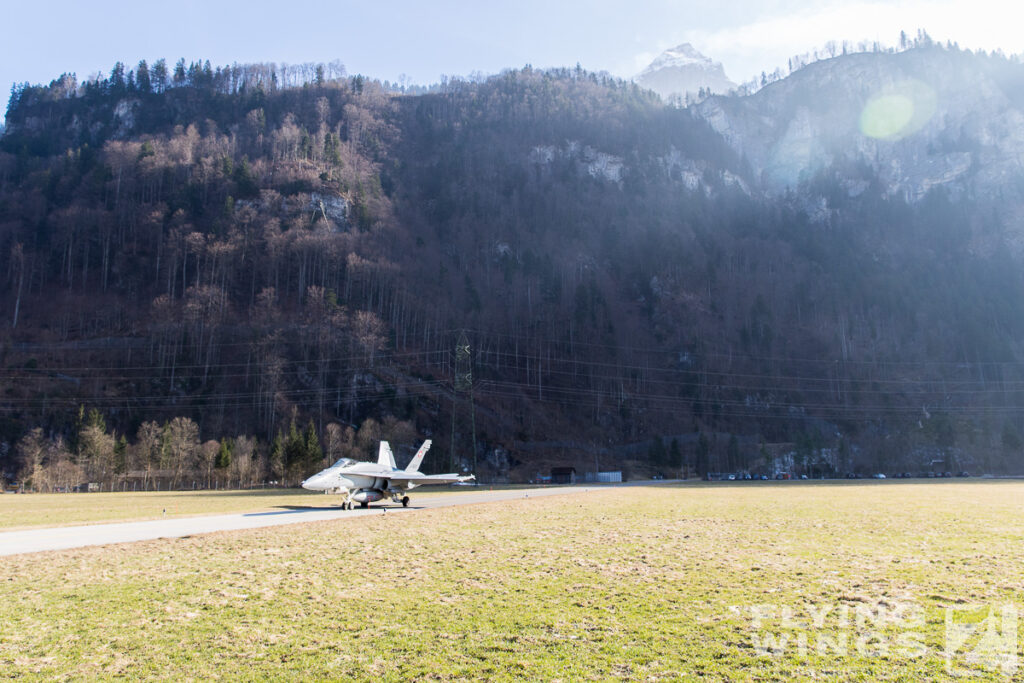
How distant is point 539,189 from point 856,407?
114500 mm

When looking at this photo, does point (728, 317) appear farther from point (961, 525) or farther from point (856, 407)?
point (961, 525)

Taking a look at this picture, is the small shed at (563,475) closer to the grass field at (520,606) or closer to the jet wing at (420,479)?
the jet wing at (420,479)

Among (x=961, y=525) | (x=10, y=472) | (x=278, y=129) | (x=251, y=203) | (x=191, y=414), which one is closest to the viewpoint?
(x=961, y=525)

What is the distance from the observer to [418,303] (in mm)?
124938

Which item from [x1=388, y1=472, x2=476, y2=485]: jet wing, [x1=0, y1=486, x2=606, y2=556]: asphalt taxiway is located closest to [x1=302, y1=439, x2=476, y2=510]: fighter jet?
[x1=388, y1=472, x2=476, y2=485]: jet wing

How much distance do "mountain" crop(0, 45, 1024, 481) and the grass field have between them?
5618 centimetres

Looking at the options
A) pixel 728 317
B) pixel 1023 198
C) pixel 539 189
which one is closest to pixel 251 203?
pixel 539 189

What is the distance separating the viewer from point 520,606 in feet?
34.4

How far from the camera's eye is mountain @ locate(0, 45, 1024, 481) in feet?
318

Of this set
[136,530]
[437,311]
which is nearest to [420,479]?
[136,530]

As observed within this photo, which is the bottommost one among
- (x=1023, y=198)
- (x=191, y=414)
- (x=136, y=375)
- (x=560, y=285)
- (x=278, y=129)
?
(x=191, y=414)

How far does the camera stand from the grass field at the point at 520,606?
305 inches

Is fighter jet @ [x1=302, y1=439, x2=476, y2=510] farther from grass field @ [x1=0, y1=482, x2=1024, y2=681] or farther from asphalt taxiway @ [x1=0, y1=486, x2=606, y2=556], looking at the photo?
grass field @ [x1=0, y1=482, x2=1024, y2=681]

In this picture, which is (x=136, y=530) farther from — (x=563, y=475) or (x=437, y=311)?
(x=437, y=311)
